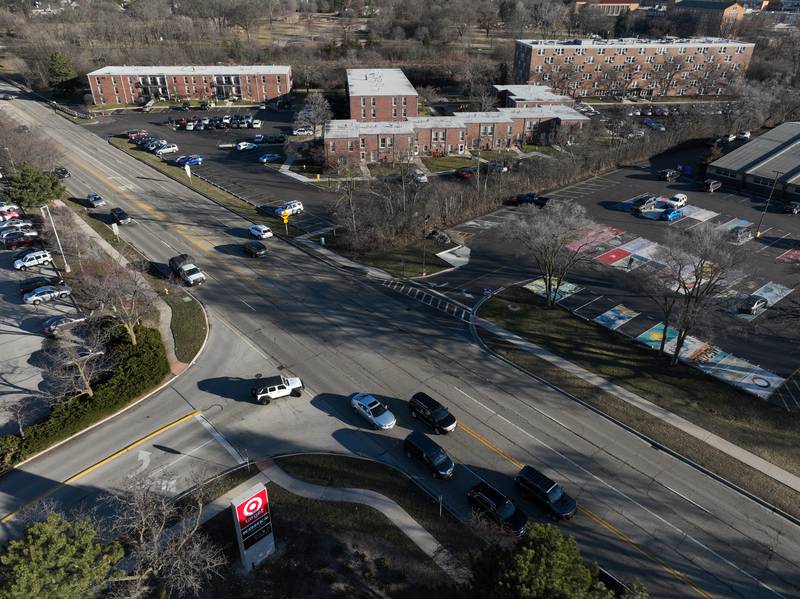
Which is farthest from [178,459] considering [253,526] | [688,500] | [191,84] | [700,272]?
[191,84]

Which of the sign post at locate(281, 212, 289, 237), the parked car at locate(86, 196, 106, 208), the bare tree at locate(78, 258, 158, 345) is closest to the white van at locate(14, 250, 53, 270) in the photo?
the bare tree at locate(78, 258, 158, 345)

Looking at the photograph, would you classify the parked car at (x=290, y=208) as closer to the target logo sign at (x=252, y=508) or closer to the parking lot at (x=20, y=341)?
the parking lot at (x=20, y=341)

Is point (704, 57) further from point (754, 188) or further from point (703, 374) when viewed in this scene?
point (703, 374)

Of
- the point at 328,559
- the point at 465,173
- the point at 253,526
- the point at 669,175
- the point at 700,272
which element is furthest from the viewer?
the point at 465,173

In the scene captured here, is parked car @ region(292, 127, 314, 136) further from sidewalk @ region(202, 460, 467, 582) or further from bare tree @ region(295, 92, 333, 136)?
sidewalk @ region(202, 460, 467, 582)

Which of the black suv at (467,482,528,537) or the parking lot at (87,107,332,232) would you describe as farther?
the parking lot at (87,107,332,232)

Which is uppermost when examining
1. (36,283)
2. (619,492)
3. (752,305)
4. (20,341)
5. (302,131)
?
(302,131)

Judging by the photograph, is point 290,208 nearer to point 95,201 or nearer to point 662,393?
point 95,201

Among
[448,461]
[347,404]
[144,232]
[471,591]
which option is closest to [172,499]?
[347,404]
